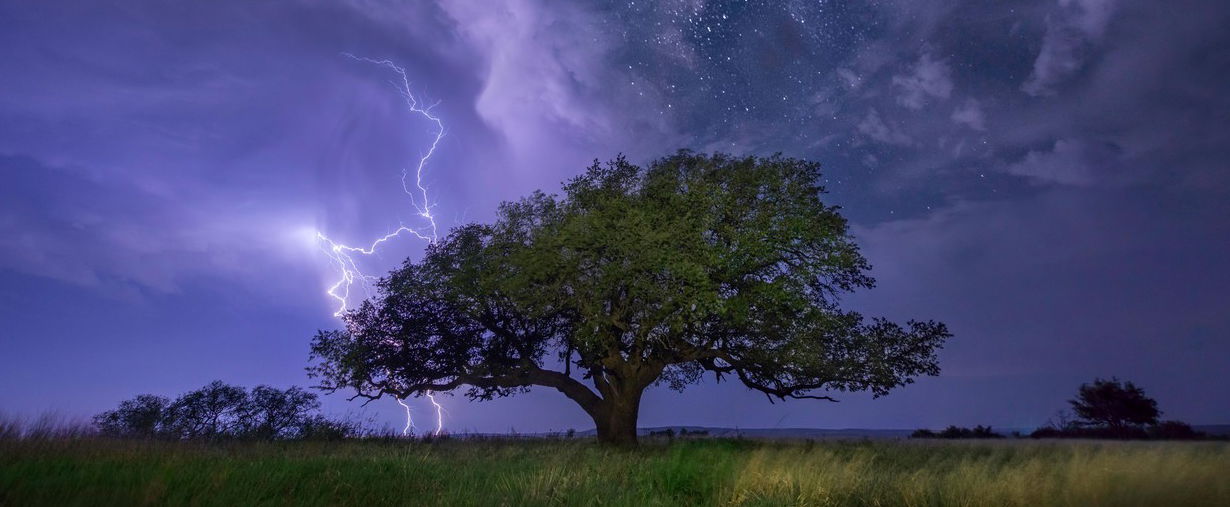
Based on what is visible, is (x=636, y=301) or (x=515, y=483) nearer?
(x=515, y=483)

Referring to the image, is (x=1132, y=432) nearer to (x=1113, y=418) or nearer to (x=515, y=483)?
(x=1113, y=418)

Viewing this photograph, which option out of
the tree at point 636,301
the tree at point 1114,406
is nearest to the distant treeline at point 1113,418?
the tree at point 1114,406

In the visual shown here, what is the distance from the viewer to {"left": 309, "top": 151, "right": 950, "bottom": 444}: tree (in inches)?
763

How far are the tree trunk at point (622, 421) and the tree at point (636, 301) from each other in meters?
0.05

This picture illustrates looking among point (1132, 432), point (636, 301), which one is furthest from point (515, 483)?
point (1132, 432)

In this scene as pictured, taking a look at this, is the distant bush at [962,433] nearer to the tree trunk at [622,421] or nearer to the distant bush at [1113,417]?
the distant bush at [1113,417]

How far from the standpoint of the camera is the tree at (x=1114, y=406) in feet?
101

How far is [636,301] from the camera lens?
20.1m

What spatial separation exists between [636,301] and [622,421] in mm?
4836

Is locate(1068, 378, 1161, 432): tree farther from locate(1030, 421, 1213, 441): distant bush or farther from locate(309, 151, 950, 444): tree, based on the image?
locate(309, 151, 950, 444): tree

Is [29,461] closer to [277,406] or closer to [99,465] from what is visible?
[99,465]

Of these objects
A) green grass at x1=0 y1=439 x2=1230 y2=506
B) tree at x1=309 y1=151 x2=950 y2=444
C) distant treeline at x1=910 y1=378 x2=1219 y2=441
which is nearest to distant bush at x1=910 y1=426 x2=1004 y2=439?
distant treeline at x1=910 y1=378 x2=1219 y2=441

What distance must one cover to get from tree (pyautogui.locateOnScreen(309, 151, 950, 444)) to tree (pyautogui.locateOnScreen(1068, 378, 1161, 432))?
1801 cm

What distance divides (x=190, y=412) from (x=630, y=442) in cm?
3125
